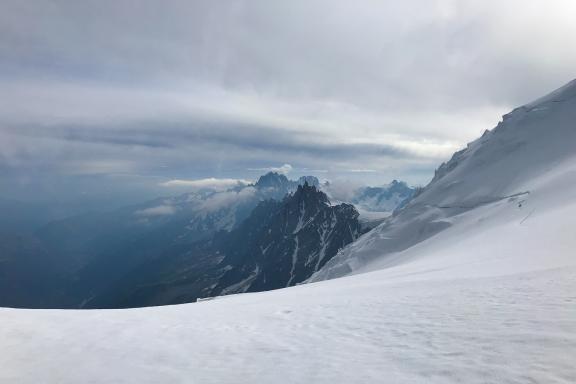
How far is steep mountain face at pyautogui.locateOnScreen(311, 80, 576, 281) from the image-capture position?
7219 cm

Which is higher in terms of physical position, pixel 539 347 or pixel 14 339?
pixel 539 347

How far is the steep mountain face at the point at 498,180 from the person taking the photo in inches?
2842

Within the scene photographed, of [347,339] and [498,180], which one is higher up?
[498,180]

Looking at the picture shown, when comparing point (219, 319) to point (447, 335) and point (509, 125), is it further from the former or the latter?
point (509, 125)

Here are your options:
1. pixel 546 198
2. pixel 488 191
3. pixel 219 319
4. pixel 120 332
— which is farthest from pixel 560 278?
pixel 488 191

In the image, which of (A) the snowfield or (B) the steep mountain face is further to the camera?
(B) the steep mountain face

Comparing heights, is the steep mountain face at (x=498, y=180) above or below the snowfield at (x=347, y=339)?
above

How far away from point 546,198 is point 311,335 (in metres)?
61.3

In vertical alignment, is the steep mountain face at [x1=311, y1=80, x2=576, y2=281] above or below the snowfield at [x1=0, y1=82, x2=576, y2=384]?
above

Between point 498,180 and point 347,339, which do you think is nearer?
point 347,339

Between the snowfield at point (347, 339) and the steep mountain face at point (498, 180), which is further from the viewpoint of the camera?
the steep mountain face at point (498, 180)

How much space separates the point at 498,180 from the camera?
90.3m

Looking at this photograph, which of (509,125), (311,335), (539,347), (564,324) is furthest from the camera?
(509,125)

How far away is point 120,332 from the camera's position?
13281 millimetres
